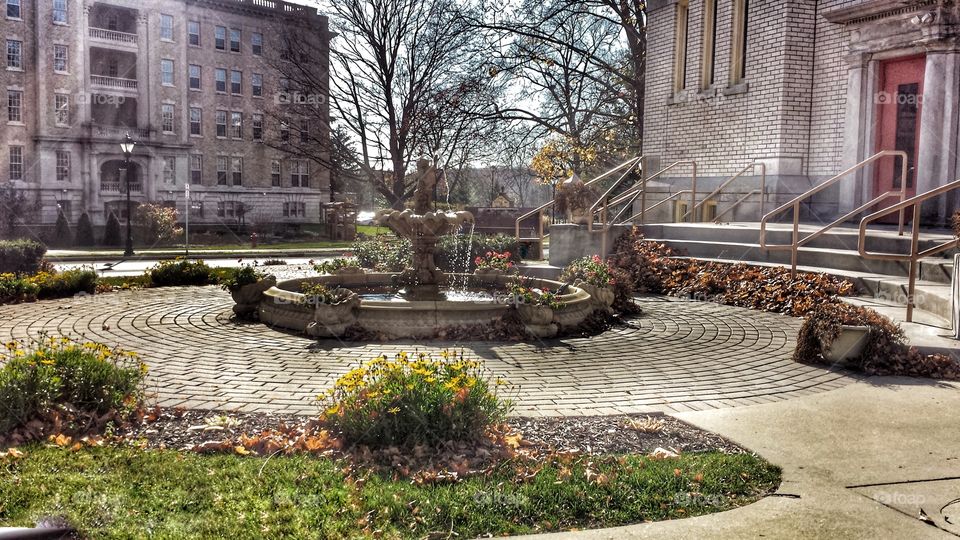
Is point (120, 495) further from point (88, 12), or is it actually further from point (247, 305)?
point (88, 12)

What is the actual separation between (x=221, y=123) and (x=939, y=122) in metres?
46.1

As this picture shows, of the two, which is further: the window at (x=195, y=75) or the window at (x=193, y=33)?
the window at (x=195, y=75)

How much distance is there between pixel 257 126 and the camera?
5309 cm

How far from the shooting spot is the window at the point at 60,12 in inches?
1759

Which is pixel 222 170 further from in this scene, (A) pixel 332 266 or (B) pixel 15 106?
(A) pixel 332 266

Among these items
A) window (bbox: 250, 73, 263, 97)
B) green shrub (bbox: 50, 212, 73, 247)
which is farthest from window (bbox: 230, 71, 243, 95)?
green shrub (bbox: 50, 212, 73, 247)

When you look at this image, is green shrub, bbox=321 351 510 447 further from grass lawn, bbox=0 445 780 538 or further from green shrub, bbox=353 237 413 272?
green shrub, bbox=353 237 413 272

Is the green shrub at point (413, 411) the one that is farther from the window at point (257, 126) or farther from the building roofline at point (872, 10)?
the window at point (257, 126)

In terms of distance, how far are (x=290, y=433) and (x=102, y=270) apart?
721 inches

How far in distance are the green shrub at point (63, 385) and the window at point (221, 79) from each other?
163ft

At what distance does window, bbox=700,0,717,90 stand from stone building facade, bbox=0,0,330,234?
2196 cm

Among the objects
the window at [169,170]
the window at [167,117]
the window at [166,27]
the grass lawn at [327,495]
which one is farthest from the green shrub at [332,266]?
the window at [166,27]

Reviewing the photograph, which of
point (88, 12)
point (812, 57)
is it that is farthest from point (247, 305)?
point (88, 12)

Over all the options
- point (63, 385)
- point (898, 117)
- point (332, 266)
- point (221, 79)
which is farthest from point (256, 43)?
point (63, 385)
